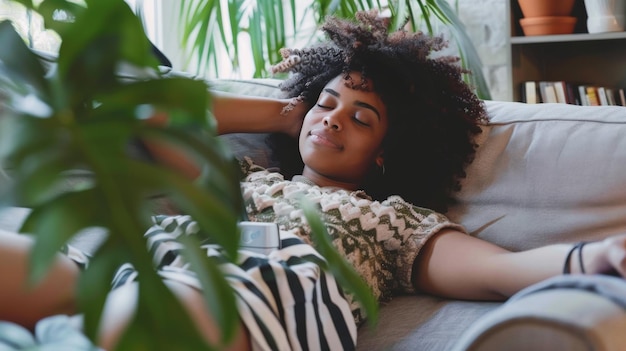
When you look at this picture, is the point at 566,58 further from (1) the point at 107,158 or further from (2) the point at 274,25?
(1) the point at 107,158

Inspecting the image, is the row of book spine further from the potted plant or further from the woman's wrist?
the woman's wrist

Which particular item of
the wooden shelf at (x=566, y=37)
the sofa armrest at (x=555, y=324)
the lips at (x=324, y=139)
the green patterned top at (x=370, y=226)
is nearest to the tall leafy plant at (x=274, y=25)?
the wooden shelf at (x=566, y=37)

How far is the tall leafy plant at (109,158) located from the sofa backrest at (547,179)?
3.68ft

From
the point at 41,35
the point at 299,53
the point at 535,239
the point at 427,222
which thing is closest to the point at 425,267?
the point at 427,222

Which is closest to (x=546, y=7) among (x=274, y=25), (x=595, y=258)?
(x=274, y=25)

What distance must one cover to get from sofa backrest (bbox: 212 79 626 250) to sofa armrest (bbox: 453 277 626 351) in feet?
2.14

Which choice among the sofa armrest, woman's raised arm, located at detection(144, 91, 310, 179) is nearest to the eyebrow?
woman's raised arm, located at detection(144, 91, 310, 179)

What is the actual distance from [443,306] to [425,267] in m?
0.09

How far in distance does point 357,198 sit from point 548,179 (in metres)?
0.32

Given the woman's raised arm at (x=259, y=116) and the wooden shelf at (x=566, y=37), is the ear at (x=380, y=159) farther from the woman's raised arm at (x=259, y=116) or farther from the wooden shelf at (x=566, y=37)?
the wooden shelf at (x=566, y=37)

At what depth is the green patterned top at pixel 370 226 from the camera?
1456 millimetres

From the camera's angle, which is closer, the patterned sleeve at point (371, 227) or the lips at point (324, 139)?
the patterned sleeve at point (371, 227)

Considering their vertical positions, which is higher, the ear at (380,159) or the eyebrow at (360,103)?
the eyebrow at (360,103)

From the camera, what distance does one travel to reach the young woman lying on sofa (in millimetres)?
1139
